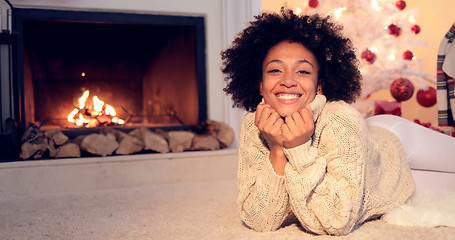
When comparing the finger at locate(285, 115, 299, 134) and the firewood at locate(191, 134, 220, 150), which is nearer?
the finger at locate(285, 115, 299, 134)

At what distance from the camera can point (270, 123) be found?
117 centimetres

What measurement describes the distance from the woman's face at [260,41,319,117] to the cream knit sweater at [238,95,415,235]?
0.05 metres

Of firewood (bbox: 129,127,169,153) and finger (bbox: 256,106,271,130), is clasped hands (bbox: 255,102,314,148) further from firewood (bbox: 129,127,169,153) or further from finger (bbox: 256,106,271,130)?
firewood (bbox: 129,127,169,153)

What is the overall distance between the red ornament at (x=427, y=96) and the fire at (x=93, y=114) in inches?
97.1

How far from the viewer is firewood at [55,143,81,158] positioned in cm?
240

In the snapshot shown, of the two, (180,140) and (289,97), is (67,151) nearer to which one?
(180,140)

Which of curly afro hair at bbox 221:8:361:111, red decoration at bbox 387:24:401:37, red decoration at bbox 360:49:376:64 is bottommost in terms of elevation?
curly afro hair at bbox 221:8:361:111

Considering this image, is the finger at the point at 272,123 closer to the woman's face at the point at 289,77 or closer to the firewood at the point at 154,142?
the woman's face at the point at 289,77

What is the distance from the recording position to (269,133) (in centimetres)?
117

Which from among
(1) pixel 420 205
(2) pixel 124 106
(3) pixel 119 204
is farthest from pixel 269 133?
(2) pixel 124 106

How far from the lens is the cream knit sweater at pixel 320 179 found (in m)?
1.19

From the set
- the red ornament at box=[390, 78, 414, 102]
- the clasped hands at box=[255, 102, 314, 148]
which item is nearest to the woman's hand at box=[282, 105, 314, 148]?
the clasped hands at box=[255, 102, 314, 148]

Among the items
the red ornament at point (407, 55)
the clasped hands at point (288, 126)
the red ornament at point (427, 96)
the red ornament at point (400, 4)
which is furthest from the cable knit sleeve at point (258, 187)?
the red ornament at point (427, 96)

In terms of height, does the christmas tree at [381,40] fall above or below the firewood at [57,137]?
above
